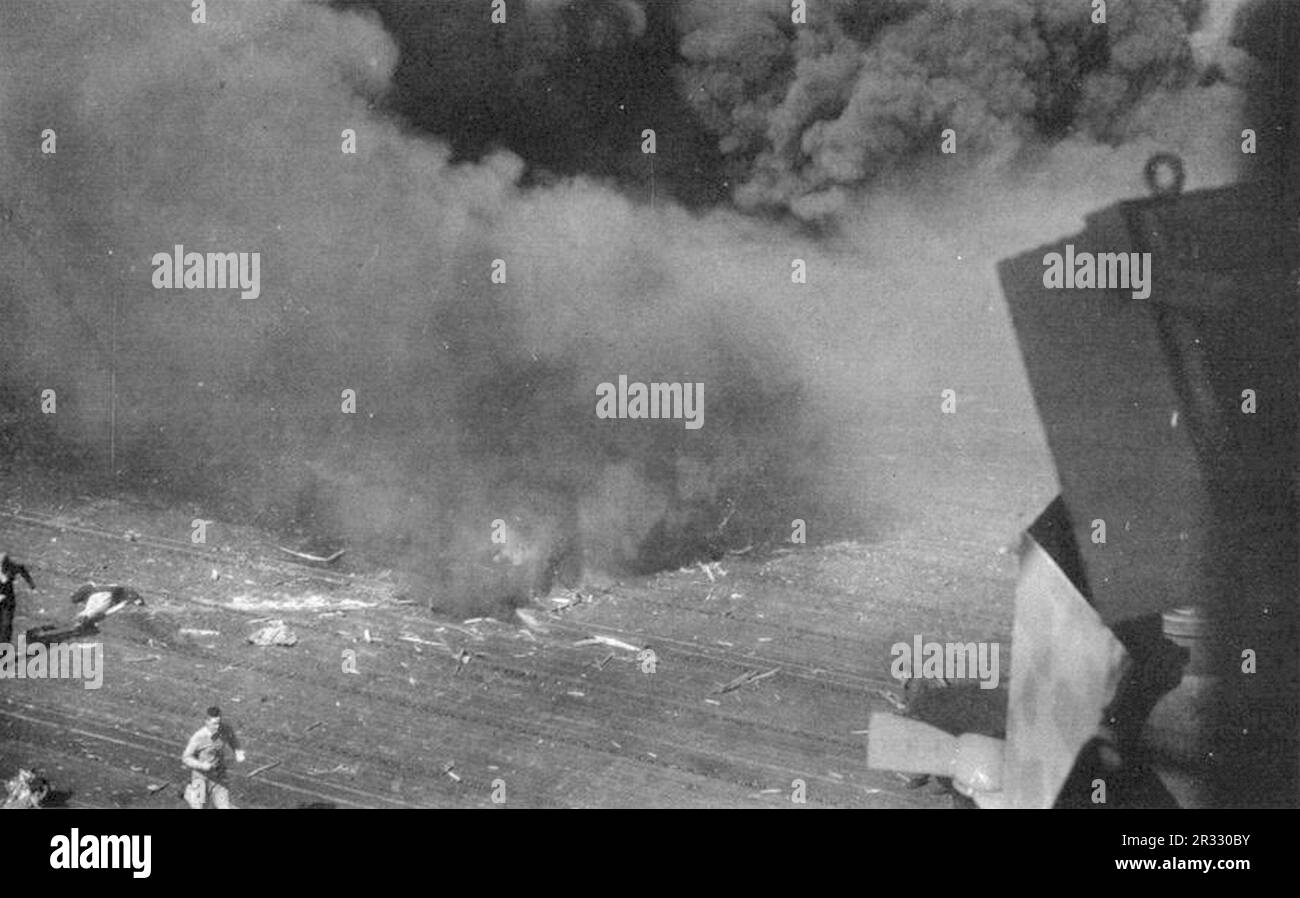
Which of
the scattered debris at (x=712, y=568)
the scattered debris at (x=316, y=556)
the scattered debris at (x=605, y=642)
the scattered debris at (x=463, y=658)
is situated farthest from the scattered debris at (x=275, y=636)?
the scattered debris at (x=712, y=568)

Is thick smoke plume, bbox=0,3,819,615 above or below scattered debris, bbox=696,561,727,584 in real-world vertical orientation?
above

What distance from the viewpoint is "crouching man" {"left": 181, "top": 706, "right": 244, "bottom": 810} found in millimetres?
4199

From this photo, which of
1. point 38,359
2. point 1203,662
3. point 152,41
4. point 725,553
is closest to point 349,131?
point 152,41

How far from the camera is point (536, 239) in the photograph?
4.21 m

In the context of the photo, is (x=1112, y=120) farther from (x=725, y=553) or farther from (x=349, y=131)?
(x=349, y=131)

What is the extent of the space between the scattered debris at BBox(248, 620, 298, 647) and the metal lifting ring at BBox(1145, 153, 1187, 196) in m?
3.22

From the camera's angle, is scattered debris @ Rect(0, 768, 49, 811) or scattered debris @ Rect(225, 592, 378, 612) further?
scattered debris @ Rect(225, 592, 378, 612)

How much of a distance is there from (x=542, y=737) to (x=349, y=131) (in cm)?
211

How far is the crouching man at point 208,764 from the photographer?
165 inches

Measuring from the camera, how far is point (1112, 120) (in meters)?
4.15

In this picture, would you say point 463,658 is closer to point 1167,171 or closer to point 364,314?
point 364,314

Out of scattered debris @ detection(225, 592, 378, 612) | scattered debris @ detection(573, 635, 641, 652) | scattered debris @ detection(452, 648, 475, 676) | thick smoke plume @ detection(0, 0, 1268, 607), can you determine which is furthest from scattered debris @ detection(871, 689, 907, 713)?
scattered debris @ detection(225, 592, 378, 612)

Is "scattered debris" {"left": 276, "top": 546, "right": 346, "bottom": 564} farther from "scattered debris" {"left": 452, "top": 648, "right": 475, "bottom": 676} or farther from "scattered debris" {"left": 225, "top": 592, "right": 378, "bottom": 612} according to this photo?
"scattered debris" {"left": 452, "top": 648, "right": 475, "bottom": 676}

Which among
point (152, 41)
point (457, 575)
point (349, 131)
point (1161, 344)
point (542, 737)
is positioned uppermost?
point (152, 41)
